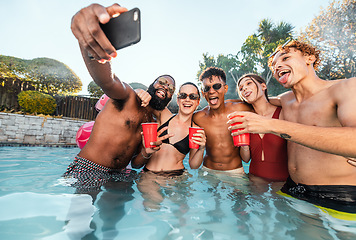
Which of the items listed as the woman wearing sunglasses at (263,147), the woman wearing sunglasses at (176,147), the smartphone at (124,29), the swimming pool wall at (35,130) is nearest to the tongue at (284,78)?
the woman wearing sunglasses at (263,147)

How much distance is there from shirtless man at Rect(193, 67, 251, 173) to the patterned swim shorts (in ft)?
6.09

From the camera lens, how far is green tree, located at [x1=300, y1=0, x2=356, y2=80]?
52.3ft

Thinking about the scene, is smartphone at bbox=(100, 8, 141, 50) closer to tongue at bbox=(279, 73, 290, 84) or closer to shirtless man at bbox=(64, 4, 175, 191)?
shirtless man at bbox=(64, 4, 175, 191)

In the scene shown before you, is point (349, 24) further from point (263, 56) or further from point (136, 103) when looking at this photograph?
point (136, 103)

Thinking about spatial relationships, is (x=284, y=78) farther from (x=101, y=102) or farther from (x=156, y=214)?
(x=101, y=102)

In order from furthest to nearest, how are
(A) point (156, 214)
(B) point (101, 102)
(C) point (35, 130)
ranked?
(C) point (35, 130) → (B) point (101, 102) → (A) point (156, 214)

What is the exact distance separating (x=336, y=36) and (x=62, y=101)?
78.0 ft

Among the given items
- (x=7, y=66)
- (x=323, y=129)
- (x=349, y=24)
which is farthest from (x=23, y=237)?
(x=349, y=24)

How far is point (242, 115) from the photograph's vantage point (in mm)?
1964

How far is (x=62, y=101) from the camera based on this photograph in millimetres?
13719

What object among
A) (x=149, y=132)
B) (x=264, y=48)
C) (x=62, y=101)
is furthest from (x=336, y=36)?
(x=62, y=101)

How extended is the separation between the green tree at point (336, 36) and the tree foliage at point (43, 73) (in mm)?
21370

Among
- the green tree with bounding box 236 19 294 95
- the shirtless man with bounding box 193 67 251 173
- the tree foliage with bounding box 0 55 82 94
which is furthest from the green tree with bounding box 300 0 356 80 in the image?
the tree foliage with bounding box 0 55 82 94

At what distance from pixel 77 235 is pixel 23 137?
387 inches
